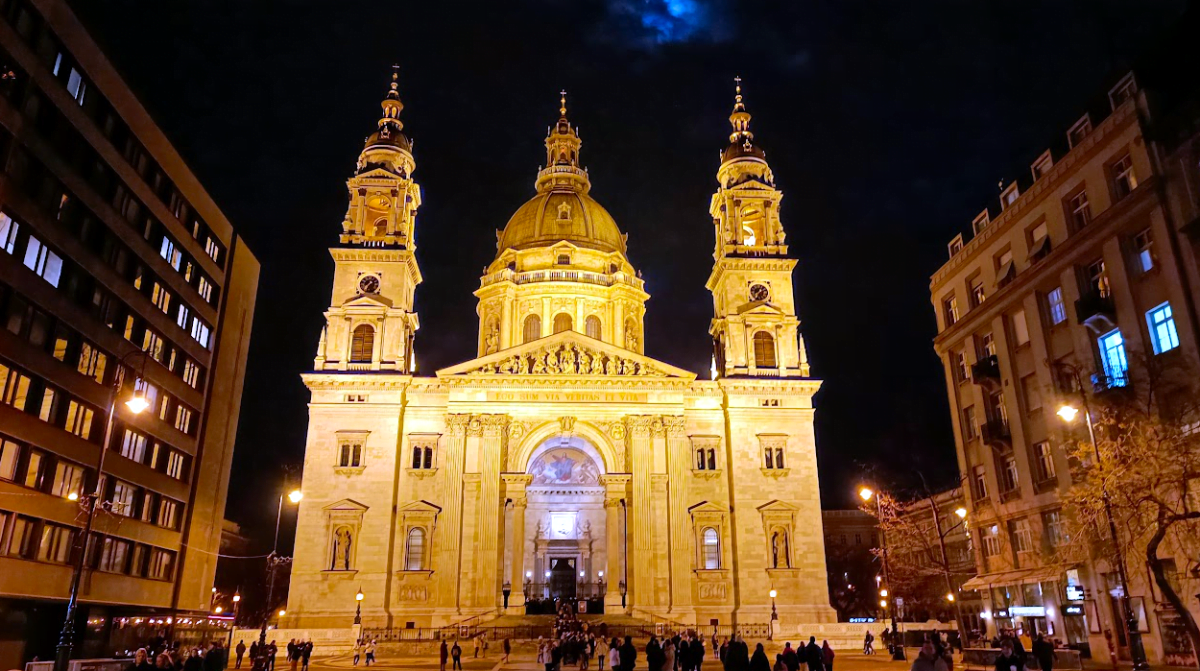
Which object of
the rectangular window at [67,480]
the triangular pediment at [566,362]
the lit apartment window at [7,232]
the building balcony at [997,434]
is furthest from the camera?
the triangular pediment at [566,362]

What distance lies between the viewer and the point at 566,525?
59.5 m

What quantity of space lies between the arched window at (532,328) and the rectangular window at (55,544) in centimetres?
3649

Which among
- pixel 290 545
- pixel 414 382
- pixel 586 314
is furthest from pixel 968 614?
pixel 290 545

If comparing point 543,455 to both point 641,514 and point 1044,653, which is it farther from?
point 1044,653

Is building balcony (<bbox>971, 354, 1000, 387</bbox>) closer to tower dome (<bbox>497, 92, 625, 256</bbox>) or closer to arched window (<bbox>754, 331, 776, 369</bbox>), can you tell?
arched window (<bbox>754, 331, 776, 369</bbox>)

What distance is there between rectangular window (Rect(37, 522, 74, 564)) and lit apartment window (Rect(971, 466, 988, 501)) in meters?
36.9

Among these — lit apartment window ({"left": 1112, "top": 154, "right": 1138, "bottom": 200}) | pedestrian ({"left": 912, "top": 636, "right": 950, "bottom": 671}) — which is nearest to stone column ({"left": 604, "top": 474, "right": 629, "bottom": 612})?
lit apartment window ({"left": 1112, "top": 154, "right": 1138, "bottom": 200})

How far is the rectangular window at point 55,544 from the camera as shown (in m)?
29.4

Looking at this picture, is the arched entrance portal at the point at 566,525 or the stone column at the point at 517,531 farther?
the arched entrance portal at the point at 566,525

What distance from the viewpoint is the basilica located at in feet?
155

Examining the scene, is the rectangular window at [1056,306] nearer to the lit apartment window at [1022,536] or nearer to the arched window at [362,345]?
the lit apartment window at [1022,536]

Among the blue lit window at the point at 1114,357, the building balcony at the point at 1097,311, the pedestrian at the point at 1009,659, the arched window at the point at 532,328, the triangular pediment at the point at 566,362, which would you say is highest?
the arched window at the point at 532,328

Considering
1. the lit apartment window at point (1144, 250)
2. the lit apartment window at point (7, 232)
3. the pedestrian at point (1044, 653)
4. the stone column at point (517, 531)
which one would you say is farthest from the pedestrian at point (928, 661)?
the stone column at point (517, 531)

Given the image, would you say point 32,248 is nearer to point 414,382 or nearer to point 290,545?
point 414,382
